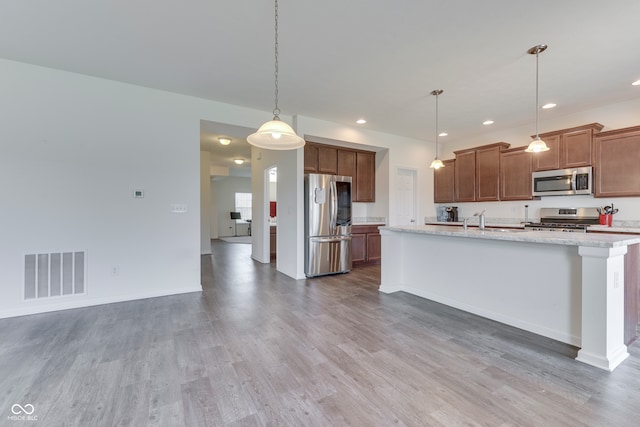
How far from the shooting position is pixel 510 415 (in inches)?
59.3

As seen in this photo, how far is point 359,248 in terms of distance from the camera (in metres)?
5.74

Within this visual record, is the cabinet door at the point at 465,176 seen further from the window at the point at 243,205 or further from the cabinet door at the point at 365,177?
the window at the point at 243,205

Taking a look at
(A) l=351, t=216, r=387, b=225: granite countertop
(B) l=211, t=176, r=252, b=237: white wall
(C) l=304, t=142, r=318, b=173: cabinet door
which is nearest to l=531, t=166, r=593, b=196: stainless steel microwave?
(A) l=351, t=216, r=387, b=225: granite countertop

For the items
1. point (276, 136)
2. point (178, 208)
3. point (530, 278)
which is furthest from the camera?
point (178, 208)

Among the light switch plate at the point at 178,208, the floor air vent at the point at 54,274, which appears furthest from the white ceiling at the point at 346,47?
the floor air vent at the point at 54,274

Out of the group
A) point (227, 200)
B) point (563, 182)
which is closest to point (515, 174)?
point (563, 182)

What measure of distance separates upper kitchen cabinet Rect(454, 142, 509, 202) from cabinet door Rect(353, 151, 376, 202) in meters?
1.82

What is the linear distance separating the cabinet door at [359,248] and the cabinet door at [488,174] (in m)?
2.52

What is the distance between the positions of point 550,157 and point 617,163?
0.81 m

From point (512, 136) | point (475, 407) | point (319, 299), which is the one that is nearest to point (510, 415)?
point (475, 407)

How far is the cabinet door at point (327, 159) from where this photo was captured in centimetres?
538

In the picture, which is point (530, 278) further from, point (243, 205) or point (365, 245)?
point (243, 205)

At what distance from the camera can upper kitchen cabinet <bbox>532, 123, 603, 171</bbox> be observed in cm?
414

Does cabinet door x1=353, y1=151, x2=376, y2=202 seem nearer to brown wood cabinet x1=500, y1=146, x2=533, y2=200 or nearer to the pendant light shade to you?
brown wood cabinet x1=500, y1=146, x2=533, y2=200
